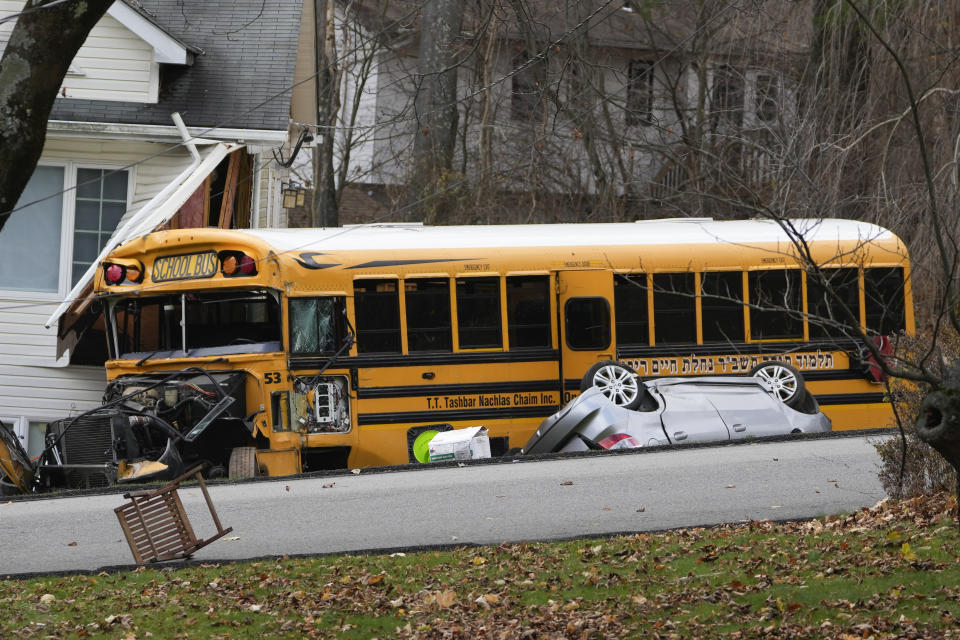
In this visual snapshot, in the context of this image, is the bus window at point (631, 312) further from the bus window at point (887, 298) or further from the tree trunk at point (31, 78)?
the tree trunk at point (31, 78)

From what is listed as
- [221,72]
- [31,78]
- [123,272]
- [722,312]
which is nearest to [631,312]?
[722,312]

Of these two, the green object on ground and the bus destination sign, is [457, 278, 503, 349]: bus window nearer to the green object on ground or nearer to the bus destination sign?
the green object on ground

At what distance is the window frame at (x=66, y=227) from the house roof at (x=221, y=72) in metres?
0.71

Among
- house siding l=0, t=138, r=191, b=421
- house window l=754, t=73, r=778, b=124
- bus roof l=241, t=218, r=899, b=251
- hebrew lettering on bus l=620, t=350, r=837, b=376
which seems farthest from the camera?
house window l=754, t=73, r=778, b=124

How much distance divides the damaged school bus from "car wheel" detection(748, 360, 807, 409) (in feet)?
0.49

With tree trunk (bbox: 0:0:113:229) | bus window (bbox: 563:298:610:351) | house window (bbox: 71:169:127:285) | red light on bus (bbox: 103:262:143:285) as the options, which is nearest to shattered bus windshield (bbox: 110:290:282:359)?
red light on bus (bbox: 103:262:143:285)

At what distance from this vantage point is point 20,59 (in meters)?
6.90

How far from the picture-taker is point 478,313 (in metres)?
13.9

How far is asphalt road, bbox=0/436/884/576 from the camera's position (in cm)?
962

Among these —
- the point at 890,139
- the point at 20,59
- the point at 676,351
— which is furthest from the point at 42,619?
the point at 890,139

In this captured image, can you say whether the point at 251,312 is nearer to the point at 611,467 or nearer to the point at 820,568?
the point at 611,467

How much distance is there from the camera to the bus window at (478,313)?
13.9m

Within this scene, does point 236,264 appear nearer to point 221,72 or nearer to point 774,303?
point 221,72

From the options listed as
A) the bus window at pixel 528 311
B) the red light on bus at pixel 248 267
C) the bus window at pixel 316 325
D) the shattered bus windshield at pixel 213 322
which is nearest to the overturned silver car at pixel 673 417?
the bus window at pixel 528 311
